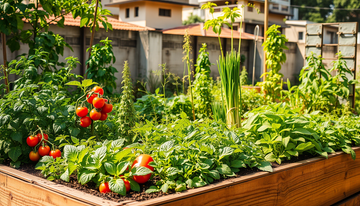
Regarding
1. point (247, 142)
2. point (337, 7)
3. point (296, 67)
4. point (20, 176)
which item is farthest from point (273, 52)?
point (337, 7)

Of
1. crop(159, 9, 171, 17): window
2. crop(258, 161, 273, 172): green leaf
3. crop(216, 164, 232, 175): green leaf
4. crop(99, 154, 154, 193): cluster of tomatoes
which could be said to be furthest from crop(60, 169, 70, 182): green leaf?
crop(159, 9, 171, 17): window

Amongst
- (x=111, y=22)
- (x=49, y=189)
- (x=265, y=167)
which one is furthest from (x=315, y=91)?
(x=111, y=22)

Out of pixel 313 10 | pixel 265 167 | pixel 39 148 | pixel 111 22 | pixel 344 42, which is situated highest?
pixel 313 10

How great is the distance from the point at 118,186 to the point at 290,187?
1.23 m

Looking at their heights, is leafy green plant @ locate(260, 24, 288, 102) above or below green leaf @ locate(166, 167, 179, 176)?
above

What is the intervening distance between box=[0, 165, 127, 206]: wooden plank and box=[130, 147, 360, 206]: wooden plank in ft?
0.63

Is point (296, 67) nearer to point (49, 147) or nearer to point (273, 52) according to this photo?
point (273, 52)

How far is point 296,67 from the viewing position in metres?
13.9

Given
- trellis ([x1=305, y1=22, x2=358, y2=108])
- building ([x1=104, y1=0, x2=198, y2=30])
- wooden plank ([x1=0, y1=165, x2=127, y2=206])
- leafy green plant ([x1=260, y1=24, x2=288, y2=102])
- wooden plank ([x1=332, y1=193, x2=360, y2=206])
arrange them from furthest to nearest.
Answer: building ([x1=104, y1=0, x2=198, y2=30])
trellis ([x1=305, y1=22, x2=358, y2=108])
leafy green plant ([x1=260, y1=24, x2=288, y2=102])
wooden plank ([x1=332, y1=193, x2=360, y2=206])
wooden plank ([x1=0, y1=165, x2=127, y2=206])

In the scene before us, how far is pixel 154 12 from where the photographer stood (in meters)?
21.3

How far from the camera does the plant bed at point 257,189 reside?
5.19 ft

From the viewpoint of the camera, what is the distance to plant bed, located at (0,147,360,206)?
1583 mm

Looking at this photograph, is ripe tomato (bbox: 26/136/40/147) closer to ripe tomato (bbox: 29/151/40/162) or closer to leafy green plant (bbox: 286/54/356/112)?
ripe tomato (bbox: 29/151/40/162)

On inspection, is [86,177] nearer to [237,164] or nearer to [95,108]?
[95,108]
